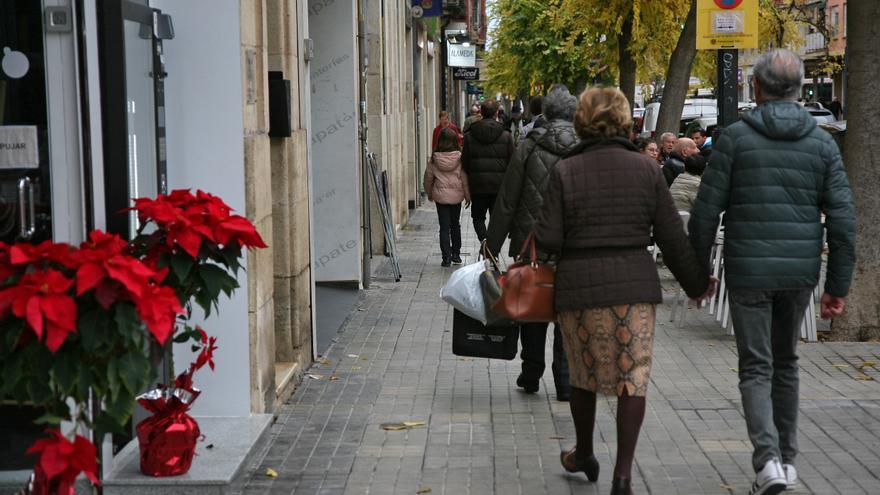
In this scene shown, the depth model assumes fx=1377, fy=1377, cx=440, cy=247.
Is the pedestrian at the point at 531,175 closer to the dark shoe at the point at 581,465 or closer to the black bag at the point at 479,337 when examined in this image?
the black bag at the point at 479,337

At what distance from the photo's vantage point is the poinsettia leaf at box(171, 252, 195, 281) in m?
4.91

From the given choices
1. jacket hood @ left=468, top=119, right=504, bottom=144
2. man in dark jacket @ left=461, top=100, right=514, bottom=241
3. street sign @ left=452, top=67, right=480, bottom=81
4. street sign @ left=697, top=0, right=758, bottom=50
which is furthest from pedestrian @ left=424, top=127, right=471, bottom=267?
street sign @ left=452, top=67, right=480, bottom=81

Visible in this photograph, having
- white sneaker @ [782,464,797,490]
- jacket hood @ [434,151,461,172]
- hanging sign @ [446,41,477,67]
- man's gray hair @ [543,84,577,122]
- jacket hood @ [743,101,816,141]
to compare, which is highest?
hanging sign @ [446,41,477,67]

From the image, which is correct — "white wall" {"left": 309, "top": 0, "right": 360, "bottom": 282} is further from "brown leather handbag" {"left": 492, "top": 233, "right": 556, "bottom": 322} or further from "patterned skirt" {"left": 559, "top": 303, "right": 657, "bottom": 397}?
"patterned skirt" {"left": 559, "top": 303, "right": 657, "bottom": 397}

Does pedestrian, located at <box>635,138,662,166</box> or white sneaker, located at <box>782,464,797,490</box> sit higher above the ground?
pedestrian, located at <box>635,138,662,166</box>

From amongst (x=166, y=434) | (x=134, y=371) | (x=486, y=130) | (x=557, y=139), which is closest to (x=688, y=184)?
(x=486, y=130)

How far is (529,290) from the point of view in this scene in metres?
6.26

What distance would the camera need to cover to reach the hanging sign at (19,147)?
5734 mm

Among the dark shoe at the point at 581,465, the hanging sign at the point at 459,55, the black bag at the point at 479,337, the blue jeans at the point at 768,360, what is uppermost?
the hanging sign at the point at 459,55

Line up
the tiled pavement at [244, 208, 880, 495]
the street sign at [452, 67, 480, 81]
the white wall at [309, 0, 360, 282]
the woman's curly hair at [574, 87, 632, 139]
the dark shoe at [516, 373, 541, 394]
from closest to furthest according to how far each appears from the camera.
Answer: the woman's curly hair at [574, 87, 632, 139]
the tiled pavement at [244, 208, 880, 495]
the dark shoe at [516, 373, 541, 394]
the white wall at [309, 0, 360, 282]
the street sign at [452, 67, 480, 81]

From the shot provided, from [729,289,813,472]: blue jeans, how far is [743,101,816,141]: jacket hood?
666 millimetres

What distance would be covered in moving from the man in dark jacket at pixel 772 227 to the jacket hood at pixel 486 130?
913cm

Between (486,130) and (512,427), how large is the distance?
785 cm

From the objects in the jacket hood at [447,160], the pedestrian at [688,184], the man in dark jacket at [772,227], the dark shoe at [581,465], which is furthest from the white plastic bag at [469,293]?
the jacket hood at [447,160]
